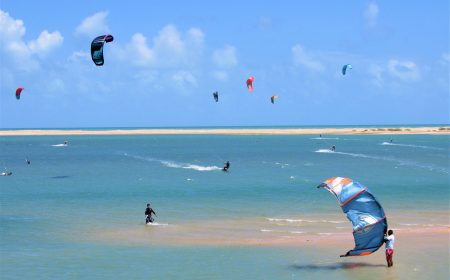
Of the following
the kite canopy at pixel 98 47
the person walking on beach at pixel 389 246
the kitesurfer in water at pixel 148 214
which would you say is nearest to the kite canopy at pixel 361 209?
the person walking on beach at pixel 389 246

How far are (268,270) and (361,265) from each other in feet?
7.73

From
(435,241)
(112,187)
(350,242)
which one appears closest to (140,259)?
(350,242)

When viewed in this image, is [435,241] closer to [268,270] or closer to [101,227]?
[268,270]

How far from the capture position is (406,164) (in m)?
56.3

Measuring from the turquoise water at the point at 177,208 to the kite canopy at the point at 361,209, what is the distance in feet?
2.84

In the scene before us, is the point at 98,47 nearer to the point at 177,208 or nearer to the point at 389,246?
the point at 177,208

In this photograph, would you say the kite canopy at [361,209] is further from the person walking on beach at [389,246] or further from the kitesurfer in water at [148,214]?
the kitesurfer in water at [148,214]

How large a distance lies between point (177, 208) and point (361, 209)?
1398 centimetres

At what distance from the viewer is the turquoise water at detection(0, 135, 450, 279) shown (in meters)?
17.0

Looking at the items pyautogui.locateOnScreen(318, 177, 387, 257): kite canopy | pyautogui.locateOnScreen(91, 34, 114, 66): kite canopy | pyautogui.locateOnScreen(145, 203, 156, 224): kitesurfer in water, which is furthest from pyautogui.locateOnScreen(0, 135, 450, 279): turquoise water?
pyautogui.locateOnScreen(91, 34, 114, 66): kite canopy

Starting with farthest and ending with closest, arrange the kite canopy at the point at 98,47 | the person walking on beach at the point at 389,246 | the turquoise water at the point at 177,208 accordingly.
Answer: the kite canopy at the point at 98,47 < the turquoise water at the point at 177,208 < the person walking on beach at the point at 389,246

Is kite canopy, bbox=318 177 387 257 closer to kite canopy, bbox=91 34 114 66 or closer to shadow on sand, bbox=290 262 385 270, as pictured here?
shadow on sand, bbox=290 262 385 270

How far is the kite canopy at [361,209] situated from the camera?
52.7 ft

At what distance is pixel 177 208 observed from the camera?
29.1 meters
